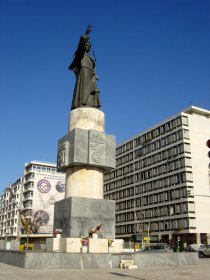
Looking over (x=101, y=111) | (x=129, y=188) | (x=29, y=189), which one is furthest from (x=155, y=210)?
(x=101, y=111)

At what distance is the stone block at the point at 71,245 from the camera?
20.0 metres

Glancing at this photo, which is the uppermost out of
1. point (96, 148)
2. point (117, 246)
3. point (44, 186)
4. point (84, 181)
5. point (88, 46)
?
point (88, 46)

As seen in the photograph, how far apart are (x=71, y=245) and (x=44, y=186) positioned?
97.7 metres

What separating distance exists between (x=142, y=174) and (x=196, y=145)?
1862 cm

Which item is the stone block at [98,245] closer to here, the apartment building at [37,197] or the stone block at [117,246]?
the stone block at [117,246]

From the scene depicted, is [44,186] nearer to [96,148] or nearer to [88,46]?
[88,46]

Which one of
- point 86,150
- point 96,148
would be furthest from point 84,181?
point 96,148

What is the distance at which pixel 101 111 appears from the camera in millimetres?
25516

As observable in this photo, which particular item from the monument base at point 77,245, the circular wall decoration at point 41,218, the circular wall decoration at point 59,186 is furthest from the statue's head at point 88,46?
the circular wall decoration at point 59,186

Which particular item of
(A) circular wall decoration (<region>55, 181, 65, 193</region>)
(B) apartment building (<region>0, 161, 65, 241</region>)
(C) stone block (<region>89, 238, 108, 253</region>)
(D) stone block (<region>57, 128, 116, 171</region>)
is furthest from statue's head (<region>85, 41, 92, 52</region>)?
(A) circular wall decoration (<region>55, 181, 65, 193</region>)

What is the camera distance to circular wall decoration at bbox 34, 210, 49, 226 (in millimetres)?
107250

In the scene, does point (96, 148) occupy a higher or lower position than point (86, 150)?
higher

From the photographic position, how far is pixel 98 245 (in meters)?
20.2

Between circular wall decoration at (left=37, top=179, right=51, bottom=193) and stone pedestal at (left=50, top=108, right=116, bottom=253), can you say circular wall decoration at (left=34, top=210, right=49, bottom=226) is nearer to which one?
circular wall decoration at (left=37, top=179, right=51, bottom=193)
